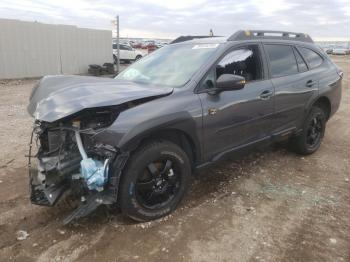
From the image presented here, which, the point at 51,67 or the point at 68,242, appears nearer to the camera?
the point at 68,242

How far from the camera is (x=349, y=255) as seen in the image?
309 centimetres

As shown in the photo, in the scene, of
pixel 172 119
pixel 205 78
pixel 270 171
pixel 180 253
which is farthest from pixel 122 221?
pixel 270 171

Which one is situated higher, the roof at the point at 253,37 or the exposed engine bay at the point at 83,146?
the roof at the point at 253,37

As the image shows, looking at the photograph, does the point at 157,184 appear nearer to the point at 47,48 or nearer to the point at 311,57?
the point at 311,57

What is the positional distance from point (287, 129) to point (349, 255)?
2.18 metres

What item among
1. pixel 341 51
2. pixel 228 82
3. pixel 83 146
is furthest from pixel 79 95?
pixel 341 51

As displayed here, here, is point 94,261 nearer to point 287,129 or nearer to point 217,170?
point 217,170

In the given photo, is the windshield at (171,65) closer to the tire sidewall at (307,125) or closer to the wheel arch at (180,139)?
the wheel arch at (180,139)

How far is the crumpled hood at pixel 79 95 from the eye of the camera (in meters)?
3.10

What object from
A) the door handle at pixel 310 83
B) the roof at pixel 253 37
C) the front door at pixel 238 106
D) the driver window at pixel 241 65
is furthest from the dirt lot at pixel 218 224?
the roof at pixel 253 37

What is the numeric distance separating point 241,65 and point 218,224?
190cm

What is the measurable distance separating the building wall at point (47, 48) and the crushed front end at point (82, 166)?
15876 millimetres

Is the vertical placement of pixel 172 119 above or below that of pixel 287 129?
Answer: above

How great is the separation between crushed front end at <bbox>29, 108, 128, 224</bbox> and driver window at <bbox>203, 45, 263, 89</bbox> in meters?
1.33
